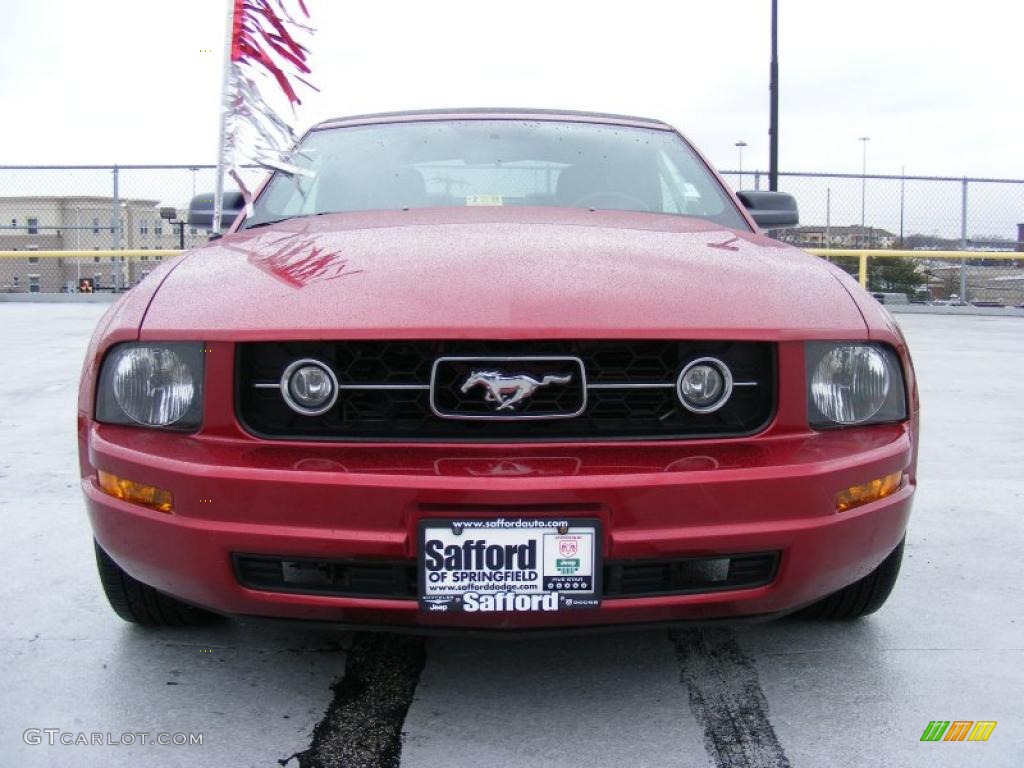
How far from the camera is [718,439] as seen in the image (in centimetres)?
193

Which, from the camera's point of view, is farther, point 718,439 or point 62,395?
point 62,395

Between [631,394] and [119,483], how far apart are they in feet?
3.39

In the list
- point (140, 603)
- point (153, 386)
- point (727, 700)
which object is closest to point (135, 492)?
point (153, 386)

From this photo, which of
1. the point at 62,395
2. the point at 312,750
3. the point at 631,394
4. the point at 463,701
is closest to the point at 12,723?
the point at 312,750

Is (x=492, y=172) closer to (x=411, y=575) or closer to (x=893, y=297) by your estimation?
(x=411, y=575)

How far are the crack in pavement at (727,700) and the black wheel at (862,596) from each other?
24cm

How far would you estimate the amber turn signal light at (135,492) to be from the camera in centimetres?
188

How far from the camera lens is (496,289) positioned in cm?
194

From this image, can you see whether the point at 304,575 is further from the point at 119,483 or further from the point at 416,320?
the point at 416,320

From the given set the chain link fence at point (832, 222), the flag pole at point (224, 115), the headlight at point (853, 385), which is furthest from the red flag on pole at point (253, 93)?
the chain link fence at point (832, 222)

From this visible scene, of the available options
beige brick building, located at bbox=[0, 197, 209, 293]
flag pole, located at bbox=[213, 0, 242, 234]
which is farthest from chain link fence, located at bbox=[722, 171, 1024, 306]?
flag pole, located at bbox=[213, 0, 242, 234]

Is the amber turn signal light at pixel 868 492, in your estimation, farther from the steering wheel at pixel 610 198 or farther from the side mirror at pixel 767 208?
the side mirror at pixel 767 208

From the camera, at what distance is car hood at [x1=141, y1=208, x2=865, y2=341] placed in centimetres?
185

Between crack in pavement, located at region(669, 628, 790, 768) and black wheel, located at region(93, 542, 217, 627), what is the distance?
3.81 ft
